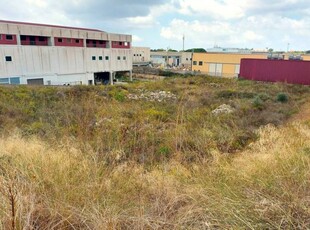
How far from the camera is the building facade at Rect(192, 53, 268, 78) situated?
3153 cm

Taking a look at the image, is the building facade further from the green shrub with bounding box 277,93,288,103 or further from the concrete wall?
the concrete wall

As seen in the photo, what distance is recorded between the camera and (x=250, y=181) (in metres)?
2.31

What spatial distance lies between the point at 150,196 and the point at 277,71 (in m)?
22.1

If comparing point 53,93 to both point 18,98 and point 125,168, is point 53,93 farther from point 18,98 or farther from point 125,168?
point 125,168

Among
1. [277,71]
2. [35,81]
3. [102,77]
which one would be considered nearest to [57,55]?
[35,81]

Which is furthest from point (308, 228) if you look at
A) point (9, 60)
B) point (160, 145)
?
point (9, 60)

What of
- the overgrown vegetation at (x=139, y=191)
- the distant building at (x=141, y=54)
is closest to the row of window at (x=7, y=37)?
the overgrown vegetation at (x=139, y=191)

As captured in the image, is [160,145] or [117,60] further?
[117,60]

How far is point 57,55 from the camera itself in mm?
27297

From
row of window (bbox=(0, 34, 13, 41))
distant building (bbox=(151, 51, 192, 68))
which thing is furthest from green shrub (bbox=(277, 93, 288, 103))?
distant building (bbox=(151, 51, 192, 68))

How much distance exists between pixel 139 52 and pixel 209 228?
216ft

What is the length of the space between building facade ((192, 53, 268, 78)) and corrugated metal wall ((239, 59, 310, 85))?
26.7 ft

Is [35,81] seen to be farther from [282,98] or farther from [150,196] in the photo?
[150,196]

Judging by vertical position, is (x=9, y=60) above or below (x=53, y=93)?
above
